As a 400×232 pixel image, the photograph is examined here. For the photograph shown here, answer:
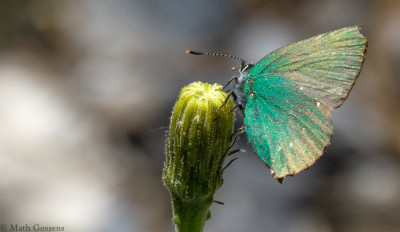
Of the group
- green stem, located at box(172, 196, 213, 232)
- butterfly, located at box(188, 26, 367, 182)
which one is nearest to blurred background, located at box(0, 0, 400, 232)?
green stem, located at box(172, 196, 213, 232)

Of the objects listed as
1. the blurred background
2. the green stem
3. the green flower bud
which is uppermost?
the blurred background

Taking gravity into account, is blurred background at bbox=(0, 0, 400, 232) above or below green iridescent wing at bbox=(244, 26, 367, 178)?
above

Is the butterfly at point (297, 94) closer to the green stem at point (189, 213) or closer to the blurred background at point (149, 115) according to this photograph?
the green stem at point (189, 213)

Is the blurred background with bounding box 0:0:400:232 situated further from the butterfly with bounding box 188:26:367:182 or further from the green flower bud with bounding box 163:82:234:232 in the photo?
the butterfly with bounding box 188:26:367:182

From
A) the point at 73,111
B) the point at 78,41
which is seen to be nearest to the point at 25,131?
the point at 73,111

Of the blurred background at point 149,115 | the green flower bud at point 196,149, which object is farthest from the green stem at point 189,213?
the blurred background at point 149,115

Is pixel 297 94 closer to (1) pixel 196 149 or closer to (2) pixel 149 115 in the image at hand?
(1) pixel 196 149

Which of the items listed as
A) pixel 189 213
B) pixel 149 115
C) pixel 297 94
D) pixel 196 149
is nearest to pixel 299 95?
pixel 297 94

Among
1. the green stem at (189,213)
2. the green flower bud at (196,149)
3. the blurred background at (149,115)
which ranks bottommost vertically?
the green stem at (189,213)
